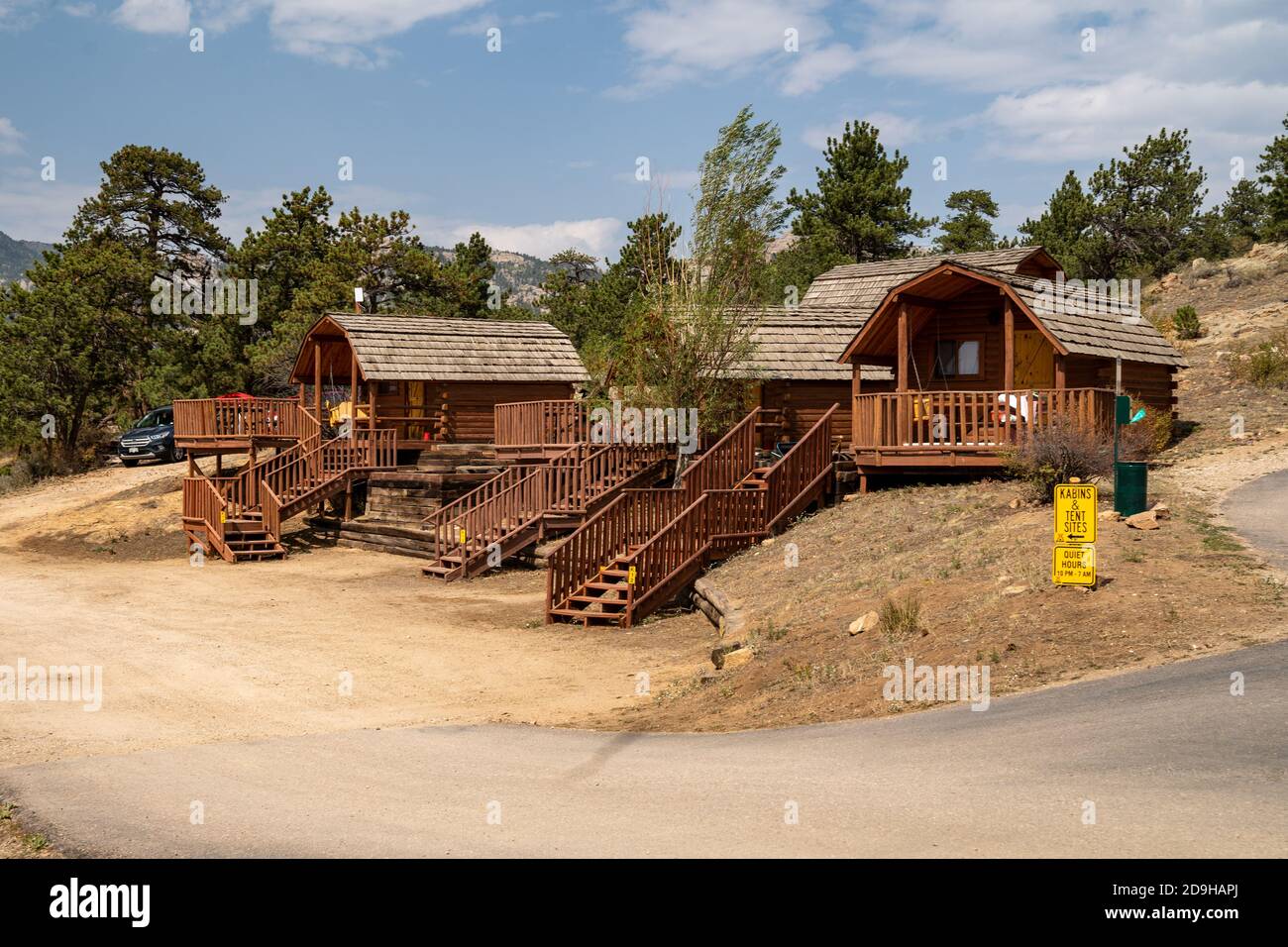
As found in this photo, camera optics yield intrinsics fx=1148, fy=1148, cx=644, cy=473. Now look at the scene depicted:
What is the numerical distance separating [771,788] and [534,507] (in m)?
16.6

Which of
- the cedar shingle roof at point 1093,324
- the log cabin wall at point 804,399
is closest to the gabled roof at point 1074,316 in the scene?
the cedar shingle roof at point 1093,324

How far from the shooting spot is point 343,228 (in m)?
54.0

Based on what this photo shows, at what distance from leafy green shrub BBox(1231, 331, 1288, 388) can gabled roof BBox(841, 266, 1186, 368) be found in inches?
194

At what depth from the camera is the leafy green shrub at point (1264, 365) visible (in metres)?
29.6

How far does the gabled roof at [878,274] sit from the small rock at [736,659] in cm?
1787

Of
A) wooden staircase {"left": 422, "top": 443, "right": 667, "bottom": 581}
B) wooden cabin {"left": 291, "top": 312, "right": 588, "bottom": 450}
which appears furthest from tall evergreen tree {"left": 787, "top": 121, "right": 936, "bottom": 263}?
wooden staircase {"left": 422, "top": 443, "right": 667, "bottom": 581}

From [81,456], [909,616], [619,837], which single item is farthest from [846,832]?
[81,456]

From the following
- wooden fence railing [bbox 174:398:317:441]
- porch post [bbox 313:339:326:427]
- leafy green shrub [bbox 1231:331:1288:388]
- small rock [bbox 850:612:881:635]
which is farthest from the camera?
porch post [bbox 313:339:326:427]

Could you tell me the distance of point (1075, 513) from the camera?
40.7 feet

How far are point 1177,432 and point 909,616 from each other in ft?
51.9

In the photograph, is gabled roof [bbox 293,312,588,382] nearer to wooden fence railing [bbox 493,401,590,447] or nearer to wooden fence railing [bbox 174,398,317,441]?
wooden fence railing [bbox 174,398,317,441]

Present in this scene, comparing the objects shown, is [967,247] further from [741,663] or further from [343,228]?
[741,663]

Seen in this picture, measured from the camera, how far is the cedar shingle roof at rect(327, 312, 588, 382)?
32.7 meters

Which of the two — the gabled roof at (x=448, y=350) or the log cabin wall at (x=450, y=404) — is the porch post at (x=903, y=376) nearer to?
the gabled roof at (x=448, y=350)
